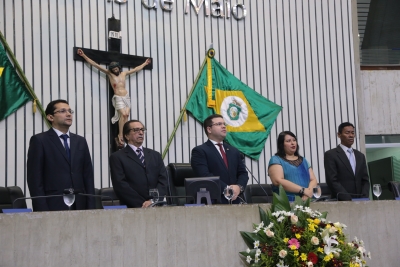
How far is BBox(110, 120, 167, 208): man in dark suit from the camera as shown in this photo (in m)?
4.21

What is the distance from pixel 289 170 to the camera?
4.62 meters

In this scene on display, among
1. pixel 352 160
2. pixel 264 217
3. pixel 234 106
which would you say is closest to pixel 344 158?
pixel 352 160

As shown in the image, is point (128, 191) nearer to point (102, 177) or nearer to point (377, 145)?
point (102, 177)

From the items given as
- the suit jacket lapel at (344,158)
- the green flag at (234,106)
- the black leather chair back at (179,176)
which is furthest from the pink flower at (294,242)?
the green flag at (234,106)

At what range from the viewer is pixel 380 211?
381 centimetres

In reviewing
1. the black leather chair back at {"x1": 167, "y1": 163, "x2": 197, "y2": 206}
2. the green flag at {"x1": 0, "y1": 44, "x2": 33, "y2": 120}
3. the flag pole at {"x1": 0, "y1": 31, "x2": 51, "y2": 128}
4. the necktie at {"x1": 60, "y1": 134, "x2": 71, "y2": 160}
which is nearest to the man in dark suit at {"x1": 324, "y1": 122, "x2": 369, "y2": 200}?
the black leather chair back at {"x1": 167, "y1": 163, "x2": 197, "y2": 206}

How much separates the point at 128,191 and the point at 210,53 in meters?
3.66

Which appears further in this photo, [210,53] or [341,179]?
[210,53]

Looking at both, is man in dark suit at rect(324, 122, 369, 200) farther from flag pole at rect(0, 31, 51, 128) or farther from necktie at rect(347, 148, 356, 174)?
flag pole at rect(0, 31, 51, 128)

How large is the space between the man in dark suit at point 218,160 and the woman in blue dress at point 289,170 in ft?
0.75

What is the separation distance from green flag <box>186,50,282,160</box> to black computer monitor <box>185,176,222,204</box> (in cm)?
353

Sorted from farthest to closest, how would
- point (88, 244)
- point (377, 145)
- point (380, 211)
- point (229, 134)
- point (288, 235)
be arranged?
1. point (377, 145)
2. point (229, 134)
3. point (380, 211)
4. point (288, 235)
5. point (88, 244)

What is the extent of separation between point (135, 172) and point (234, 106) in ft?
11.1

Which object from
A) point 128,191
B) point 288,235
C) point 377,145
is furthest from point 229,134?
point 288,235
